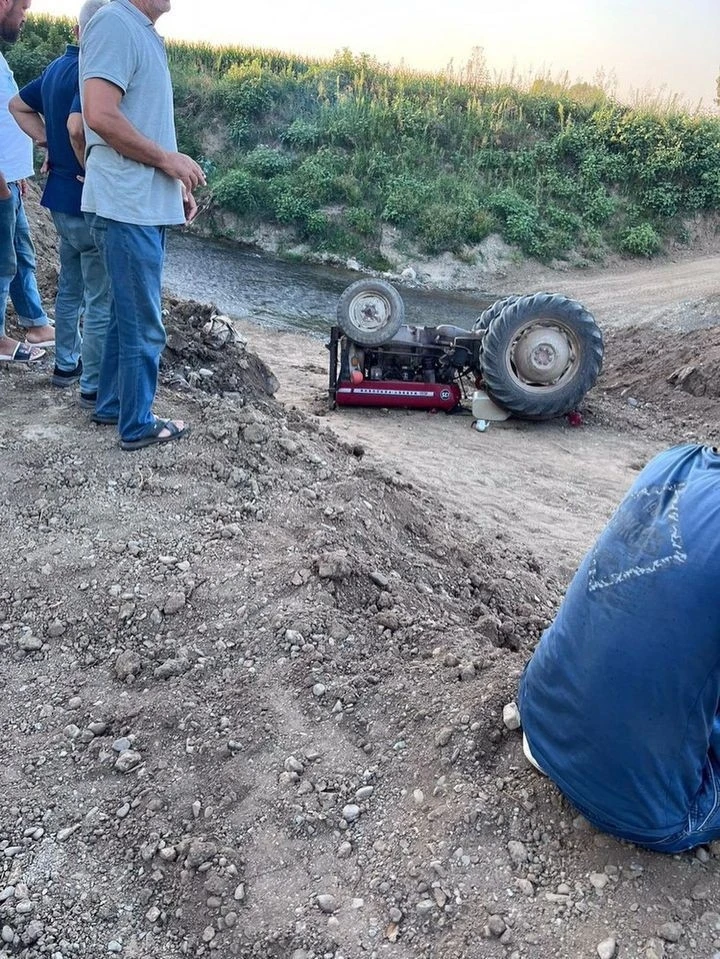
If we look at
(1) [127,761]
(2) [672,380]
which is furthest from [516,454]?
(1) [127,761]

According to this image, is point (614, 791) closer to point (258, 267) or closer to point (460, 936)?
point (460, 936)

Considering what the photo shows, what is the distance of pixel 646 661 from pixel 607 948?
0.77m

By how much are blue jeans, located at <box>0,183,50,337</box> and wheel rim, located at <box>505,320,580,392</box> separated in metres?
4.12

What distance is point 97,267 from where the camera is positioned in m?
4.62

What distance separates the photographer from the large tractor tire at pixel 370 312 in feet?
25.6

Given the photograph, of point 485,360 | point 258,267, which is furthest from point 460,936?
point 258,267

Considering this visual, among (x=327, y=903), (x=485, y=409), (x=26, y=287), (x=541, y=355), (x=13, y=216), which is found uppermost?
(x=13, y=216)

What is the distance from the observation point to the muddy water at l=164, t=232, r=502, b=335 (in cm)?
1326

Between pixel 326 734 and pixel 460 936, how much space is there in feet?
2.83

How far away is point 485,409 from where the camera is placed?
8.16 meters

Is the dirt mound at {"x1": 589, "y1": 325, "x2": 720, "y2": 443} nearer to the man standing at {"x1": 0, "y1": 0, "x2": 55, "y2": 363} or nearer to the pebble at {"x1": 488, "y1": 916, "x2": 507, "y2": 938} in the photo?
the man standing at {"x1": 0, "y1": 0, "x2": 55, "y2": 363}

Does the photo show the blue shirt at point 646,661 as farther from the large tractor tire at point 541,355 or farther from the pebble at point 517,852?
the large tractor tire at point 541,355

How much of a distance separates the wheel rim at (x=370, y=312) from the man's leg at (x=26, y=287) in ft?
9.30

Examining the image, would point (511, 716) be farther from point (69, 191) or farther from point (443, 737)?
point (69, 191)
